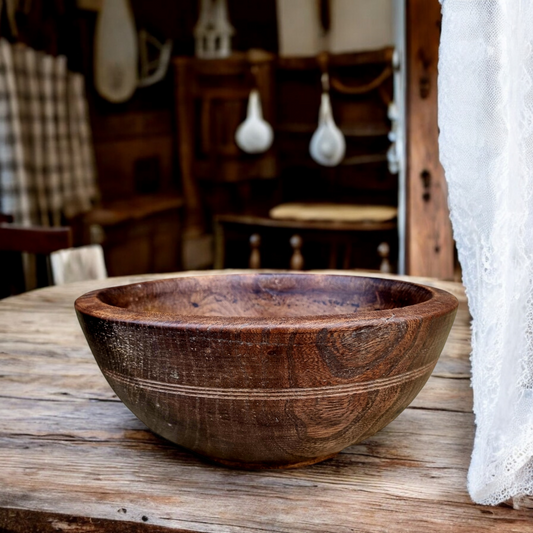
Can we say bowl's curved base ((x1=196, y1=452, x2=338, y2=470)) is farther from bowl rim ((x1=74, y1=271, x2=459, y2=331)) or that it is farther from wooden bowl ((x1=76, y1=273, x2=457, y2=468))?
bowl rim ((x1=74, y1=271, x2=459, y2=331))

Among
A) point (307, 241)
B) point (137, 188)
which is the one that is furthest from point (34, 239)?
point (137, 188)

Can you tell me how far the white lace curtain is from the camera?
1.91 ft

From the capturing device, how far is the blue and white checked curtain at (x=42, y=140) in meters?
3.06

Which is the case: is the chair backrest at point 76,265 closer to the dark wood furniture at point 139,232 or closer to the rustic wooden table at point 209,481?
the rustic wooden table at point 209,481

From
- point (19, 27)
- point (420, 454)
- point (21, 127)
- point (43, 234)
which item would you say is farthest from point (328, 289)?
point (19, 27)

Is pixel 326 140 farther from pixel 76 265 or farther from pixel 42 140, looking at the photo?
pixel 76 265

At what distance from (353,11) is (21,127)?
1965mm

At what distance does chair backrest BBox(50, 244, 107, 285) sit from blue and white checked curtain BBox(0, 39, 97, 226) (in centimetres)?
132

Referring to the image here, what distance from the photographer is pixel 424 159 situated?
2.65 meters

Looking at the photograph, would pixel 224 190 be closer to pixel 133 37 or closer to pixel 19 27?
pixel 133 37

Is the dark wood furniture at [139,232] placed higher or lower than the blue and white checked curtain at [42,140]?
lower

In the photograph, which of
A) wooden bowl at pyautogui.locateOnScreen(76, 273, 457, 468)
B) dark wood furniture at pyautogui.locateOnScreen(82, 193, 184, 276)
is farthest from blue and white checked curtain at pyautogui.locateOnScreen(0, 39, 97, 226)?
wooden bowl at pyautogui.locateOnScreen(76, 273, 457, 468)

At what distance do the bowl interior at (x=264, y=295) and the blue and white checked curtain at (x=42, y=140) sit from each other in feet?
8.14

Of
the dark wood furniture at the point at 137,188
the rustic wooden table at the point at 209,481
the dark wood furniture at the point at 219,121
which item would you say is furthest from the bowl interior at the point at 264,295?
the dark wood furniture at the point at 219,121
